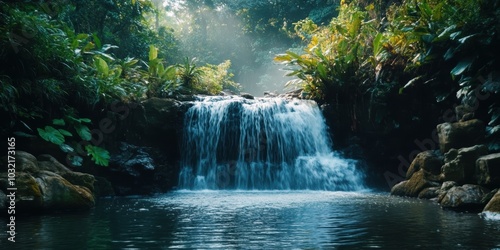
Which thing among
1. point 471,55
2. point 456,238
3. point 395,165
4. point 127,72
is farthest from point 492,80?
point 127,72

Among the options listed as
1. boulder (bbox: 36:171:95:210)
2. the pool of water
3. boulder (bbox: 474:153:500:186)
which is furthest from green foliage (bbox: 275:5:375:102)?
boulder (bbox: 36:171:95:210)

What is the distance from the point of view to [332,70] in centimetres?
1398

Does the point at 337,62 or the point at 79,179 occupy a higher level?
the point at 337,62

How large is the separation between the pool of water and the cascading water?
469 cm

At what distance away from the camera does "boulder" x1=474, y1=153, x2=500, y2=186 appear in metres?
7.26

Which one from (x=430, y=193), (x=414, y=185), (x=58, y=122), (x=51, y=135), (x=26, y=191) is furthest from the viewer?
(x=58, y=122)

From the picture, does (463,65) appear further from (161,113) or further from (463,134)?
(161,113)

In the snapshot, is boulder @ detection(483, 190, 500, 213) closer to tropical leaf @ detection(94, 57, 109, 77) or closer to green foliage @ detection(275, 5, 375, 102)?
green foliage @ detection(275, 5, 375, 102)

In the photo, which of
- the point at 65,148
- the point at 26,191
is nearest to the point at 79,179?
the point at 65,148

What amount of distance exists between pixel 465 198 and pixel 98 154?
759 centimetres

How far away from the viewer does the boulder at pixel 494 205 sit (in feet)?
20.6

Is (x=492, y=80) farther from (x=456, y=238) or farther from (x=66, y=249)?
(x=66, y=249)

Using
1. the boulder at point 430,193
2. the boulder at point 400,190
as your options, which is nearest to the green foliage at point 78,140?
the boulder at point 400,190

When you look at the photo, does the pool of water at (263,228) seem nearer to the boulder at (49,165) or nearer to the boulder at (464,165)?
the boulder at (464,165)
